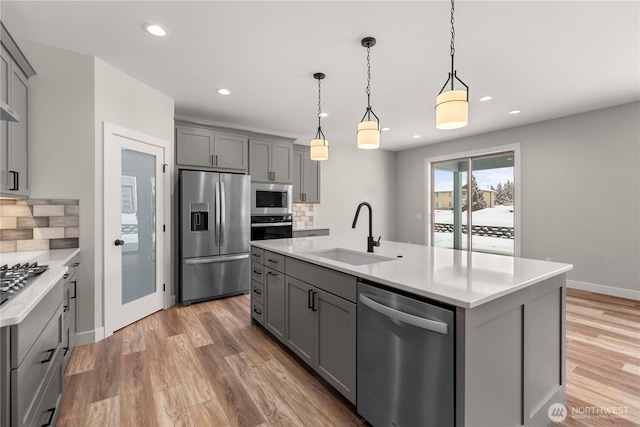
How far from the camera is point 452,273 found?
1652 mm

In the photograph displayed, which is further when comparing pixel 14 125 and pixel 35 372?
pixel 14 125

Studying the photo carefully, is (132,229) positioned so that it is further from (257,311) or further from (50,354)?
(50,354)

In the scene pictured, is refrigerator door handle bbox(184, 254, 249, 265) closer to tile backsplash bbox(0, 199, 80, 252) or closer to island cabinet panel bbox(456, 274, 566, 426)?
tile backsplash bbox(0, 199, 80, 252)

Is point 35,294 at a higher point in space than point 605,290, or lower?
higher

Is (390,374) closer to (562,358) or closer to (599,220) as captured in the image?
(562,358)

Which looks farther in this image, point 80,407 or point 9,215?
point 9,215

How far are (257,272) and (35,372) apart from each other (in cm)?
175

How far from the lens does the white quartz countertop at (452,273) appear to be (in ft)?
4.25

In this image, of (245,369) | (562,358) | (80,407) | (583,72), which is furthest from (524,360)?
(583,72)

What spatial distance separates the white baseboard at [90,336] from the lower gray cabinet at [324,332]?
1811 millimetres

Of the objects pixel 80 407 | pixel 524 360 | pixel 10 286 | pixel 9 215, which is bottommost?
pixel 80 407

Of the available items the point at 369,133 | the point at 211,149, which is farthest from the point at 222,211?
the point at 369,133

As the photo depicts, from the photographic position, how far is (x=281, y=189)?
191 inches

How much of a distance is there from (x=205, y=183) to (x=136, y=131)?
0.96 meters
